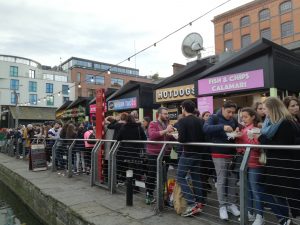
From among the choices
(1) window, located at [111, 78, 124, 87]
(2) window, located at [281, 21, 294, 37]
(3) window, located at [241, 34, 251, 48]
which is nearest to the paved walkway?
Answer: (2) window, located at [281, 21, 294, 37]

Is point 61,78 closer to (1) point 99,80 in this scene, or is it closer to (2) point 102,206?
(1) point 99,80

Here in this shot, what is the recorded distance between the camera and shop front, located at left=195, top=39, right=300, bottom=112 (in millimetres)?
9055

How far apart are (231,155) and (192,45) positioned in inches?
396

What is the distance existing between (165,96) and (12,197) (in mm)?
6595

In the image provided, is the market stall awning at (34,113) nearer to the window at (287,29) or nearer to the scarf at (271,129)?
the window at (287,29)

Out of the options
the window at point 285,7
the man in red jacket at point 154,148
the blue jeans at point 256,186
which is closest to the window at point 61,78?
the window at point 285,7

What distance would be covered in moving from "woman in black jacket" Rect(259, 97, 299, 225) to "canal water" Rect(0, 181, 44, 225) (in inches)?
203

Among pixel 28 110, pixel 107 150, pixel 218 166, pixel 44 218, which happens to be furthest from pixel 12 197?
pixel 28 110

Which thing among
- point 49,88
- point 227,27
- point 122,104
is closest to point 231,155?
point 122,104

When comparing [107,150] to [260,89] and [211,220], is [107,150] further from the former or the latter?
[260,89]

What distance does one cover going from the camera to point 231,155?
15.2 feet

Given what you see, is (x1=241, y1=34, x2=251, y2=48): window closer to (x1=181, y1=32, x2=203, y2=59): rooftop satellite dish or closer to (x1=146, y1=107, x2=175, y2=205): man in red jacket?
(x1=181, y1=32, x2=203, y2=59): rooftop satellite dish

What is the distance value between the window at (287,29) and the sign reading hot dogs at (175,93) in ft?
117

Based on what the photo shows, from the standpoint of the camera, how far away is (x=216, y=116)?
488 cm
